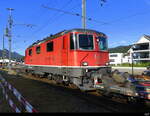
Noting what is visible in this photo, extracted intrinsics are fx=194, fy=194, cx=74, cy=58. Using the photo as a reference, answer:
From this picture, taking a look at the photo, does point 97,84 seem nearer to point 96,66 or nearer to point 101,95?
point 101,95

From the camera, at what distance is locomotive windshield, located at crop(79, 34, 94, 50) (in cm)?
1152

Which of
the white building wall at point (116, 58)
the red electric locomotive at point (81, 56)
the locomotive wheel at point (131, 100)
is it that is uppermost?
the white building wall at point (116, 58)

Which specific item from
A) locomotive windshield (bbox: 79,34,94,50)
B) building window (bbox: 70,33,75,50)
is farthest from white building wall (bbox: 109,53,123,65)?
building window (bbox: 70,33,75,50)

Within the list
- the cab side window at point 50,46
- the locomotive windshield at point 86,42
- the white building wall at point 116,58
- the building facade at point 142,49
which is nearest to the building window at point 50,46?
the cab side window at point 50,46

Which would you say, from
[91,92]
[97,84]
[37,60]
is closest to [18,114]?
[97,84]

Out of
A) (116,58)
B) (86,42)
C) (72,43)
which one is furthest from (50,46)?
(116,58)

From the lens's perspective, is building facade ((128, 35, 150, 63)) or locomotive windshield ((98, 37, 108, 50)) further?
building facade ((128, 35, 150, 63))

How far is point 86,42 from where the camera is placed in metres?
11.7

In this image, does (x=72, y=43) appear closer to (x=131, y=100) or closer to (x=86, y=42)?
(x=86, y=42)

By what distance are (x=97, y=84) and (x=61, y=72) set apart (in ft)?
11.4

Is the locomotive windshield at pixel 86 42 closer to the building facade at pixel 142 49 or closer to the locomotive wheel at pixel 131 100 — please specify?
the locomotive wheel at pixel 131 100

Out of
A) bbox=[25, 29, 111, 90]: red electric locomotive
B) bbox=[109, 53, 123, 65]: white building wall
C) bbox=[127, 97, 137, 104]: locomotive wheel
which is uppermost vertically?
bbox=[109, 53, 123, 65]: white building wall

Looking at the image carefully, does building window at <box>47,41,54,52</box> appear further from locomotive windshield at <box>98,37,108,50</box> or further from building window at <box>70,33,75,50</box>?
locomotive windshield at <box>98,37,108,50</box>

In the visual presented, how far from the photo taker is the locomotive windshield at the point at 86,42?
1152cm
